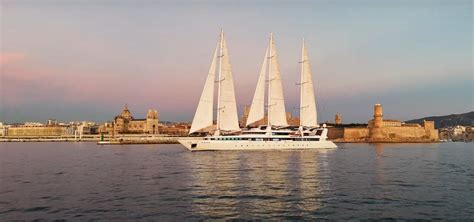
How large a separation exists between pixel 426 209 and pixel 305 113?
175 ft

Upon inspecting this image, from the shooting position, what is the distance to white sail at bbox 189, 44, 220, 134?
188ft

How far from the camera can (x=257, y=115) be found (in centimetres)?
6400

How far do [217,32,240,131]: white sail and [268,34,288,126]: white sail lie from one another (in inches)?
292

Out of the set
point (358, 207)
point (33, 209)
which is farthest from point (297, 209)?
point (33, 209)

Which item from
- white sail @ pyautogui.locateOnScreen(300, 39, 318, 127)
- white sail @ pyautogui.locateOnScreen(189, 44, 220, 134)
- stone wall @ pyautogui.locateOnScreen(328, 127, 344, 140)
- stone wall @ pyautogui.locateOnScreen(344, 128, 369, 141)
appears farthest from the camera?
stone wall @ pyautogui.locateOnScreen(328, 127, 344, 140)

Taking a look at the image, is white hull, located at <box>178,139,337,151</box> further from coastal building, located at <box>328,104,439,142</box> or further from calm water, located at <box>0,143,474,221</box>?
coastal building, located at <box>328,104,439,142</box>

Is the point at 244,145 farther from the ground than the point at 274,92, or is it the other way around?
the point at 274,92

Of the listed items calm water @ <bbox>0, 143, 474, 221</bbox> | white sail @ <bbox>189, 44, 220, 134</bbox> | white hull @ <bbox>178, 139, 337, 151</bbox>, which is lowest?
calm water @ <bbox>0, 143, 474, 221</bbox>

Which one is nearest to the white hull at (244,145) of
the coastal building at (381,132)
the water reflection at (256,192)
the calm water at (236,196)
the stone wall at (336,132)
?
the water reflection at (256,192)

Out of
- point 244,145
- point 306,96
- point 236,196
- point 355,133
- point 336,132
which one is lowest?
point 236,196

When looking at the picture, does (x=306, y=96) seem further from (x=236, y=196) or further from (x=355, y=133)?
(x=355, y=133)

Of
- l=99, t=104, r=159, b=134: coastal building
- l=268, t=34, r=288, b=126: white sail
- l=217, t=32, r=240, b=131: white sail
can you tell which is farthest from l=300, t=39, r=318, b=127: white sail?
l=99, t=104, r=159, b=134: coastal building

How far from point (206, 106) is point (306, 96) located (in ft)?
66.4

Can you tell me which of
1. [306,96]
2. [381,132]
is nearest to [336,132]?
[381,132]
